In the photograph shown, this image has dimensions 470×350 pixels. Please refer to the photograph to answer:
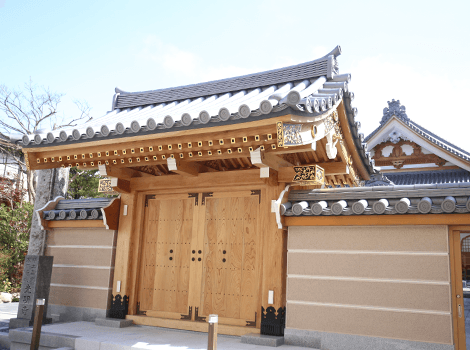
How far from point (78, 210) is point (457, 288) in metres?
6.09

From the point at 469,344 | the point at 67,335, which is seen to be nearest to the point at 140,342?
the point at 67,335

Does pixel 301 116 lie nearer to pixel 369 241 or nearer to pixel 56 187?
pixel 369 241

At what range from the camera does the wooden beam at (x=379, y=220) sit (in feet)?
15.4

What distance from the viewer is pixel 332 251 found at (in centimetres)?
527

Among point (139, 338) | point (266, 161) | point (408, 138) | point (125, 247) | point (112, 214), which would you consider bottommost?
point (139, 338)

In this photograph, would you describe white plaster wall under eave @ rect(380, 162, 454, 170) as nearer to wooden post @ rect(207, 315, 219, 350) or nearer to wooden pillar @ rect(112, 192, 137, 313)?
wooden pillar @ rect(112, 192, 137, 313)

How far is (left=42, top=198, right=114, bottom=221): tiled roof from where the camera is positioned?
22.8 ft

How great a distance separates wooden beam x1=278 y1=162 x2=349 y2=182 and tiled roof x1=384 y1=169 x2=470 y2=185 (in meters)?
8.16

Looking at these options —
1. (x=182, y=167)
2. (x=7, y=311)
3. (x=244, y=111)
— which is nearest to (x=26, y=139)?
(x=182, y=167)

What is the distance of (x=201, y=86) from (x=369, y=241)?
4.38 meters

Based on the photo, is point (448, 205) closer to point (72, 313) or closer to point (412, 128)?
point (72, 313)

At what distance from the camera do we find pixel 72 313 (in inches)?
274

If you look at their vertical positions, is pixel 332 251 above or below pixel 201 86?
below

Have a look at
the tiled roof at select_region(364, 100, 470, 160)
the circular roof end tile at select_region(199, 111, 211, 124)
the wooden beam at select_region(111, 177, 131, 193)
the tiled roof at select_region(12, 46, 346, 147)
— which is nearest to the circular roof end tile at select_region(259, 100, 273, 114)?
the tiled roof at select_region(12, 46, 346, 147)
